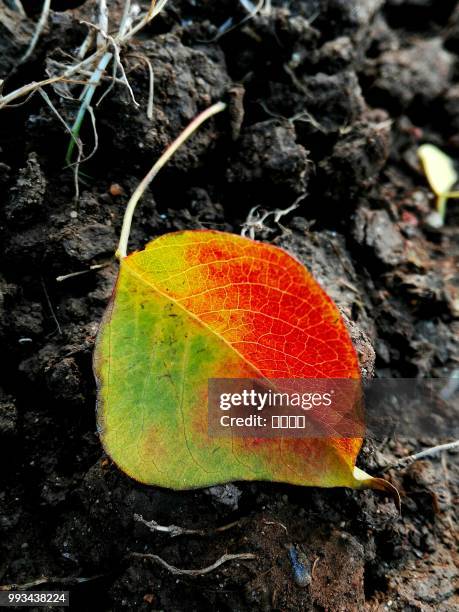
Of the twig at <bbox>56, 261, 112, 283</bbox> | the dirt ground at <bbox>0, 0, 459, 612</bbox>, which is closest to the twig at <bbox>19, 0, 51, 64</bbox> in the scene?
the dirt ground at <bbox>0, 0, 459, 612</bbox>

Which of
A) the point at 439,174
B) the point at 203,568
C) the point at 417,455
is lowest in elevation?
the point at 203,568

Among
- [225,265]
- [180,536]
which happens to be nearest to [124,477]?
[180,536]

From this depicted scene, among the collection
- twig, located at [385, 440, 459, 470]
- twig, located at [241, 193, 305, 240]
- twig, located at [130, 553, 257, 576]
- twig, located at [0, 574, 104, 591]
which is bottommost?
twig, located at [0, 574, 104, 591]

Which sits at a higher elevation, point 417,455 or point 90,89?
point 90,89

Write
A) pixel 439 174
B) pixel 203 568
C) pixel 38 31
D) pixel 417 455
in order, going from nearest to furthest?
1. pixel 203 568
2. pixel 417 455
3. pixel 38 31
4. pixel 439 174

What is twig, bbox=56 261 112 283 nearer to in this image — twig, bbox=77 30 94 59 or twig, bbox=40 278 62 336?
twig, bbox=40 278 62 336

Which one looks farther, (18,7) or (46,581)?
(18,7)

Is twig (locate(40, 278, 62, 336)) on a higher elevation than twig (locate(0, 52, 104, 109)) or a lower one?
lower

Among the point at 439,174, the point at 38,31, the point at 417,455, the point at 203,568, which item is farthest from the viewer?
the point at 439,174

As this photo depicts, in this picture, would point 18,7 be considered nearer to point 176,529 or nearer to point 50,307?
point 50,307

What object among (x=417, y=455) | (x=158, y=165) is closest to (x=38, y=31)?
(x=158, y=165)
